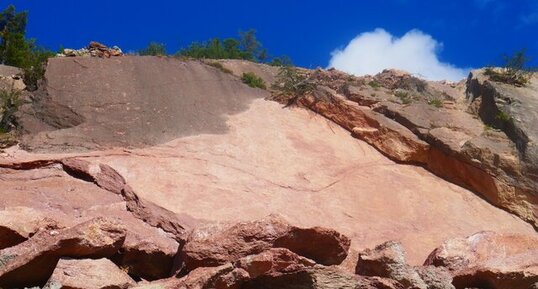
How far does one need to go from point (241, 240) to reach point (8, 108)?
907 centimetres

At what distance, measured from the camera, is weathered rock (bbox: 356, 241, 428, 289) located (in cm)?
811

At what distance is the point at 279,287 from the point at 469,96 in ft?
46.4

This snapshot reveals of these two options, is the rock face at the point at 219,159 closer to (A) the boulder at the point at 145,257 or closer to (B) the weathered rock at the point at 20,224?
(B) the weathered rock at the point at 20,224

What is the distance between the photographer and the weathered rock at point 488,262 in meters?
8.65

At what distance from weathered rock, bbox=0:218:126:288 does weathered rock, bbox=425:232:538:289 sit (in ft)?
17.0

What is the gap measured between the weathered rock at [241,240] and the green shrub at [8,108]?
25.8 feet

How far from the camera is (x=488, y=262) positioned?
8.91m

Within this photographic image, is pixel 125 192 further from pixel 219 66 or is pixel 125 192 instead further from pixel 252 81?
pixel 219 66

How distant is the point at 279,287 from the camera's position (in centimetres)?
750

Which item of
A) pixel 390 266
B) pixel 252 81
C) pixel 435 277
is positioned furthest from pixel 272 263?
pixel 252 81

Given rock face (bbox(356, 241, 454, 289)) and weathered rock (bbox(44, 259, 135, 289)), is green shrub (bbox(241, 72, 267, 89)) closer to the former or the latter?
rock face (bbox(356, 241, 454, 289))

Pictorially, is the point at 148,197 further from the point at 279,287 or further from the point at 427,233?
the point at 427,233

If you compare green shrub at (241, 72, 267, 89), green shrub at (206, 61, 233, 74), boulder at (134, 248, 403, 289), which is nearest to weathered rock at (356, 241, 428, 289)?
boulder at (134, 248, 403, 289)

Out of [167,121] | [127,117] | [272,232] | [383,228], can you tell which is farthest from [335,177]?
[272,232]
